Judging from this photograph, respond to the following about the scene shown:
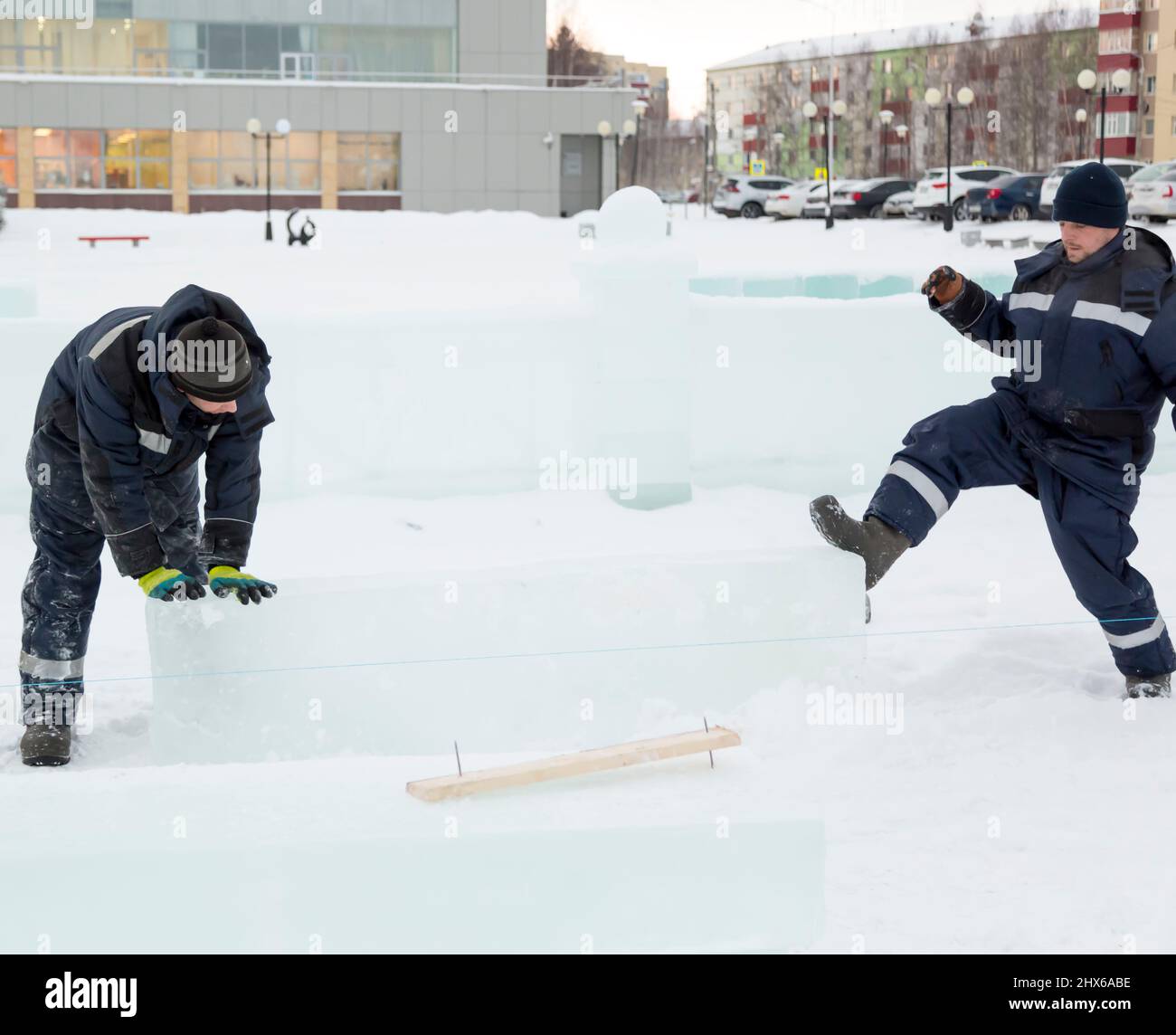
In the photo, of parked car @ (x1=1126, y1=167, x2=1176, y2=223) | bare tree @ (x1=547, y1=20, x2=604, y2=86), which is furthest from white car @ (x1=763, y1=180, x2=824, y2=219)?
bare tree @ (x1=547, y1=20, x2=604, y2=86)

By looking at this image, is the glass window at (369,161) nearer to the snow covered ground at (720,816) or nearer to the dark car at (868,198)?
the dark car at (868,198)

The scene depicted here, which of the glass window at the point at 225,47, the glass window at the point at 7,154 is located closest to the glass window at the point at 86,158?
the glass window at the point at 7,154

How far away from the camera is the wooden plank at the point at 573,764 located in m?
2.98

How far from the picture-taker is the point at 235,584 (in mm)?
3900

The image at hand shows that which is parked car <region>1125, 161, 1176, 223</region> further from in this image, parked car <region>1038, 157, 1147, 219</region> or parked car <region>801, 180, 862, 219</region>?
parked car <region>801, 180, 862, 219</region>

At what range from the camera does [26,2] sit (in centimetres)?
3869

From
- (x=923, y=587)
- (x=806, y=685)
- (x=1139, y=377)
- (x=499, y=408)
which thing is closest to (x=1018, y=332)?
(x=1139, y=377)

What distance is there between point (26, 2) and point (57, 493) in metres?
39.2

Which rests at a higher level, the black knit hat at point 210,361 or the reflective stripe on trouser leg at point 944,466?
the black knit hat at point 210,361

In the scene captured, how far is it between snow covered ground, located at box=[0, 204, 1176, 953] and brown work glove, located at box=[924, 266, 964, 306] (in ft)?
2.63

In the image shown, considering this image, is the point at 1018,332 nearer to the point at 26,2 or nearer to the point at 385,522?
the point at 385,522

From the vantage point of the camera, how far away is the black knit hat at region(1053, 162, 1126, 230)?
402 centimetres

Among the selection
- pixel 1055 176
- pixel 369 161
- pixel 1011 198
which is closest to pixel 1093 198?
pixel 1055 176

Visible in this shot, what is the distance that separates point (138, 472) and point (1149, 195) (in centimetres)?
2331
